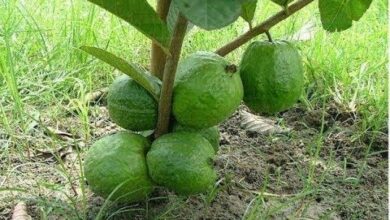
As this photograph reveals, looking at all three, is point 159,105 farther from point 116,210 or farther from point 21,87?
point 21,87

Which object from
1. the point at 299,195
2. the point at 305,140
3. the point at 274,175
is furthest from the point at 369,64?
the point at 299,195

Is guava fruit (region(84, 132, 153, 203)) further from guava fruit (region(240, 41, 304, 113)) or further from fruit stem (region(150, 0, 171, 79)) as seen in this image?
guava fruit (region(240, 41, 304, 113))

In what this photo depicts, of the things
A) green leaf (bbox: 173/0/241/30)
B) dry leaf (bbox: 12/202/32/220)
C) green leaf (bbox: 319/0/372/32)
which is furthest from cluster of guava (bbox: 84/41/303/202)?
green leaf (bbox: 173/0/241/30)

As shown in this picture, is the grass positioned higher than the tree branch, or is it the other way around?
the tree branch

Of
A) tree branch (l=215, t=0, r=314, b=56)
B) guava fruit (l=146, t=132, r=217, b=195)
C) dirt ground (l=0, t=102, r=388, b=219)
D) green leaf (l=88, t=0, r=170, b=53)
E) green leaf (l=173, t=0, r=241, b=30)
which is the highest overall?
green leaf (l=173, t=0, r=241, b=30)

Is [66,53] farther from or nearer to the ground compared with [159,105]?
nearer to the ground

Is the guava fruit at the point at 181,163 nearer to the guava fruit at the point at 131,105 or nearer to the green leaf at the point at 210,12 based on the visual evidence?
the guava fruit at the point at 131,105

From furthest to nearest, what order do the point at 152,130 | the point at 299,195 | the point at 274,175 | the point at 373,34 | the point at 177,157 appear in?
the point at 373,34, the point at 274,175, the point at 299,195, the point at 152,130, the point at 177,157
